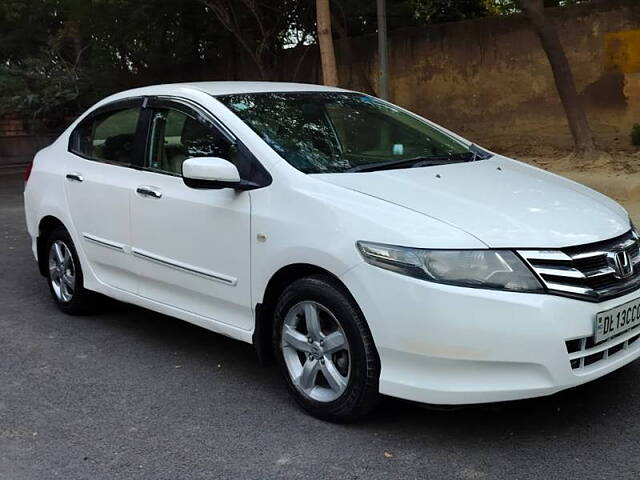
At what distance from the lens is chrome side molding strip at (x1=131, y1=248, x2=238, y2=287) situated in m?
3.91

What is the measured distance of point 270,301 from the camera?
12.4 ft

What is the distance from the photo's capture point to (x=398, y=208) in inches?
130

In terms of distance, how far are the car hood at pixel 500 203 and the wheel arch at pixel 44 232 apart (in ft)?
8.88

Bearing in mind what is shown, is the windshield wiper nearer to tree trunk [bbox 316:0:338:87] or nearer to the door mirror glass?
the door mirror glass

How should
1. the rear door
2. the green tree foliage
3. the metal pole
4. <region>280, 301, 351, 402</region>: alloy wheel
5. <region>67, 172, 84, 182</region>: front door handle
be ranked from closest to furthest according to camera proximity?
1. <region>280, 301, 351, 402</region>: alloy wheel
2. the rear door
3. <region>67, 172, 84, 182</region>: front door handle
4. the metal pole
5. the green tree foliage

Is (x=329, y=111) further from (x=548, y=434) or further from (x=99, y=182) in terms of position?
(x=548, y=434)

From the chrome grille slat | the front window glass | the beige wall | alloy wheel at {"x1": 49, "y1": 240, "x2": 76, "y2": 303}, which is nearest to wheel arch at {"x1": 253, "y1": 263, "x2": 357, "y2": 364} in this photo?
the front window glass

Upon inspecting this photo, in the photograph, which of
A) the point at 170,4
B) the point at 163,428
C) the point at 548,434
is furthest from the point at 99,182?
the point at 170,4

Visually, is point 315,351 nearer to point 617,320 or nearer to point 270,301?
point 270,301

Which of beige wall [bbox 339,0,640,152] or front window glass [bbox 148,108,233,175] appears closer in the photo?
front window glass [bbox 148,108,233,175]

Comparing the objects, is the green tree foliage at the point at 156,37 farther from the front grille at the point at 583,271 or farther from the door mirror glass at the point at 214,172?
the front grille at the point at 583,271

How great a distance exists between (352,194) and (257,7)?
1390cm

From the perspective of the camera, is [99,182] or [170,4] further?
[170,4]

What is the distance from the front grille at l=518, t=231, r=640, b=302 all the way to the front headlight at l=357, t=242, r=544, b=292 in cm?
6
